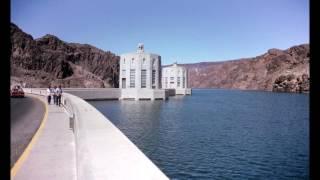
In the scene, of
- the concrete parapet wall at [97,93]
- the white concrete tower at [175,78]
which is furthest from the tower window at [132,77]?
the white concrete tower at [175,78]

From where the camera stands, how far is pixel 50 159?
973cm

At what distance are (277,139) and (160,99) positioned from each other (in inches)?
2660

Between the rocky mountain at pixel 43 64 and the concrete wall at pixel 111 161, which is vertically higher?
the rocky mountain at pixel 43 64

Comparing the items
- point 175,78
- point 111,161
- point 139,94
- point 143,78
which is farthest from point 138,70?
point 111,161

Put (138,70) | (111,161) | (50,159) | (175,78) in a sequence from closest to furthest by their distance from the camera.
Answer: (111,161)
(50,159)
(138,70)
(175,78)

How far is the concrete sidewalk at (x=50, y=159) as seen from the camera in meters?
8.11

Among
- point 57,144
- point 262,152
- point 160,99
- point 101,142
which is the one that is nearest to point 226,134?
point 262,152

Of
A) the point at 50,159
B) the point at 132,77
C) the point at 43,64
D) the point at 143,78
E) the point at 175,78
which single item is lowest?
the point at 50,159

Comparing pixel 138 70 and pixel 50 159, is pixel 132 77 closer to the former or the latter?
pixel 138 70

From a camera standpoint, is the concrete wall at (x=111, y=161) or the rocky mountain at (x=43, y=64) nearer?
the concrete wall at (x=111, y=161)

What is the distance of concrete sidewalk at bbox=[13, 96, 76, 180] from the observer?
8.11 m

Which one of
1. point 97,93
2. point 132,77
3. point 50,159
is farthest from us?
point 132,77

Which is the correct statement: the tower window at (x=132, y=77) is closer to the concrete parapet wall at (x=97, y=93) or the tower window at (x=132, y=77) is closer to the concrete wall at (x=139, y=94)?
the concrete wall at (x=139, y=94)
